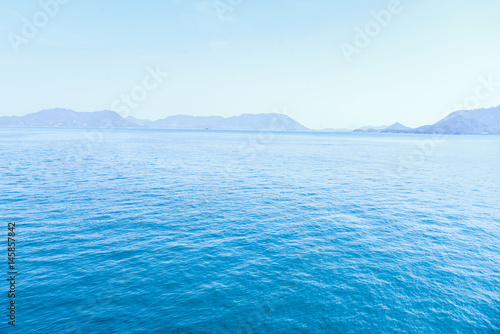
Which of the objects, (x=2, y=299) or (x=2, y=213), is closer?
(x=2, y=299)

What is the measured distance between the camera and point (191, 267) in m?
27.3

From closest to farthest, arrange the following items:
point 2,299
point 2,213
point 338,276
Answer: point 2,299
point 338,276
point 2,213

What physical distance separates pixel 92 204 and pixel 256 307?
123 feet

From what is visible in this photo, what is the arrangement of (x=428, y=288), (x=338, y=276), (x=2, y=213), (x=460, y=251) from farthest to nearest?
(x=2, y=213), (x=460, y=251), (x=338, y=276), (x=428, y=288)

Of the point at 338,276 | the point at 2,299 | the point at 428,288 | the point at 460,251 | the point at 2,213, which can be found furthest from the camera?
the point at 2,213

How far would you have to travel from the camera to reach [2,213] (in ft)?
127

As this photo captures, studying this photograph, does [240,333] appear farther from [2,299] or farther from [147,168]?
[147,168]

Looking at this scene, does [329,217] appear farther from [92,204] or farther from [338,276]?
[92,204]

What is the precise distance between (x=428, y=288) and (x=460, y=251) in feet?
38.8

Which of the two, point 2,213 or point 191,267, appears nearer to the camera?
point 191,267

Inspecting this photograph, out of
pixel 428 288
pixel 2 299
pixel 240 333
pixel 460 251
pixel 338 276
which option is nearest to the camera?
pixel 240 333

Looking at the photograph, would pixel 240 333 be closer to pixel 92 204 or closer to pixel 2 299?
pixel 2 299

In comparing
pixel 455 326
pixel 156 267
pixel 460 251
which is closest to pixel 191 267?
pixel 156 267

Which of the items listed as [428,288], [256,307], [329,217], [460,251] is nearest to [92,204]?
[256,307]
